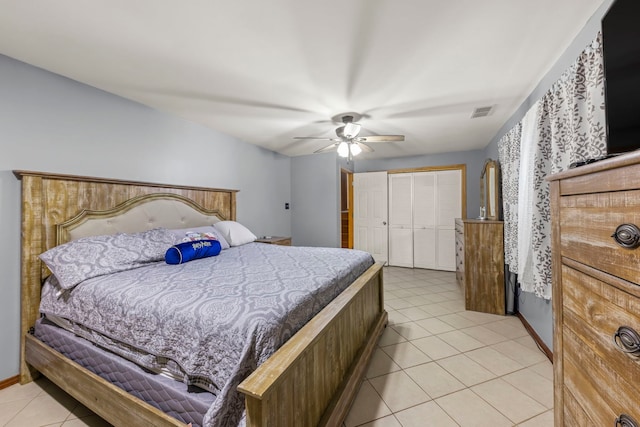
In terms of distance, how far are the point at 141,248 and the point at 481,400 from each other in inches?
105

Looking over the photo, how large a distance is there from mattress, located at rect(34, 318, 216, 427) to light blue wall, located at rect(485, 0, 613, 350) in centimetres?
253

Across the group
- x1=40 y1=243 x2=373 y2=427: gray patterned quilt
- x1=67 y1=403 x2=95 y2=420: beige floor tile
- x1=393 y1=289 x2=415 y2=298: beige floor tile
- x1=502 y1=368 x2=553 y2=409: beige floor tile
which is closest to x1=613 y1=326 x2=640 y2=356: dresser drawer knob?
x1=40 y1=243 x2=373 y2=427: gray patterned quilt

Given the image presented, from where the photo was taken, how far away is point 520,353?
218 centimetres

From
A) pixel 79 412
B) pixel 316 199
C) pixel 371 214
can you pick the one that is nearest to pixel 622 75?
pixel 79 412

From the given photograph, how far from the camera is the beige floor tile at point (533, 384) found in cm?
166

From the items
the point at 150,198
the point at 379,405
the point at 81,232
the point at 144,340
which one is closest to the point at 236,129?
the point at 150,198

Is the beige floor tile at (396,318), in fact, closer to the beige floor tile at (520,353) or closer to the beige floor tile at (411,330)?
the beige floor tile at (411,330)

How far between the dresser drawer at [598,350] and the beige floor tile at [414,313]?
212cm

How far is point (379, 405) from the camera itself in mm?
1621

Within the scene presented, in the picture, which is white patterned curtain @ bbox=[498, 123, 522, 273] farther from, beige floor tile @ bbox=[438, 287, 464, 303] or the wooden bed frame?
the wooden bed frame

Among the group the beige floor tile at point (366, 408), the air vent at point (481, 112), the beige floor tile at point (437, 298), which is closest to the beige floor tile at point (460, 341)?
the beige floor tile at point (437, 298)

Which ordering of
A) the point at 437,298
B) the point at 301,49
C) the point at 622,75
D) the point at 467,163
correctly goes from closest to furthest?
the point at 622,75 < the point at 301,49 < the point at 437,298 < the point at 467,163

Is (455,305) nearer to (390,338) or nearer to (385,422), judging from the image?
(390,338)

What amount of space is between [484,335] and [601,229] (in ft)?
7.44
